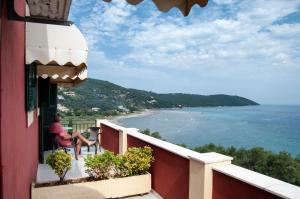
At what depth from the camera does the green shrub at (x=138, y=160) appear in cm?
605

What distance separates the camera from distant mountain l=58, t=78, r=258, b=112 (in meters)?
39.0

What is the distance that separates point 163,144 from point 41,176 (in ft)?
9.00

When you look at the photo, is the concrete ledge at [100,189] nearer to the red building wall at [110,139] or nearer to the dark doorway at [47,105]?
the red building wall at [110,139]

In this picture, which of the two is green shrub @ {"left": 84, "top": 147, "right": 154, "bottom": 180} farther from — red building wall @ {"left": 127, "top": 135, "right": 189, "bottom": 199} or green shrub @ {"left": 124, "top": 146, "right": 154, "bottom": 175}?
red building wall @ {"left": 127, "top": 135, "right": 189, "bottom": 199}

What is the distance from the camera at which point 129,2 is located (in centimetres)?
207

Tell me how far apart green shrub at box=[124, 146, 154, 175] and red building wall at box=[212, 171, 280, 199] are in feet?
6.72

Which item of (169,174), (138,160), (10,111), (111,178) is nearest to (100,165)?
(111,178)

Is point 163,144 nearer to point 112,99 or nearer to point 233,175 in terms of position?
point 233,175

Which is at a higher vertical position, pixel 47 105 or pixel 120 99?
pixel 47 105

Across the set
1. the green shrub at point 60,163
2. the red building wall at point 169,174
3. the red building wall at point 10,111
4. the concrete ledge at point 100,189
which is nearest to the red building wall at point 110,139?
the red building wall at point 169,174

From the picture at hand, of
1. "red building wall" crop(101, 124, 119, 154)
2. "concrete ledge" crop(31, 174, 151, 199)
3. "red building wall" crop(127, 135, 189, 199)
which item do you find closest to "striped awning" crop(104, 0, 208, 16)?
"red building wall" crop(127, 135, 189, 199)

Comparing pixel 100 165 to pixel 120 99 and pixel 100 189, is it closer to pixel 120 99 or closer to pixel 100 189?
pixel 100 189

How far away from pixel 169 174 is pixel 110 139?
4.46 m

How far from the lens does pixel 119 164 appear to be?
20.0ft
